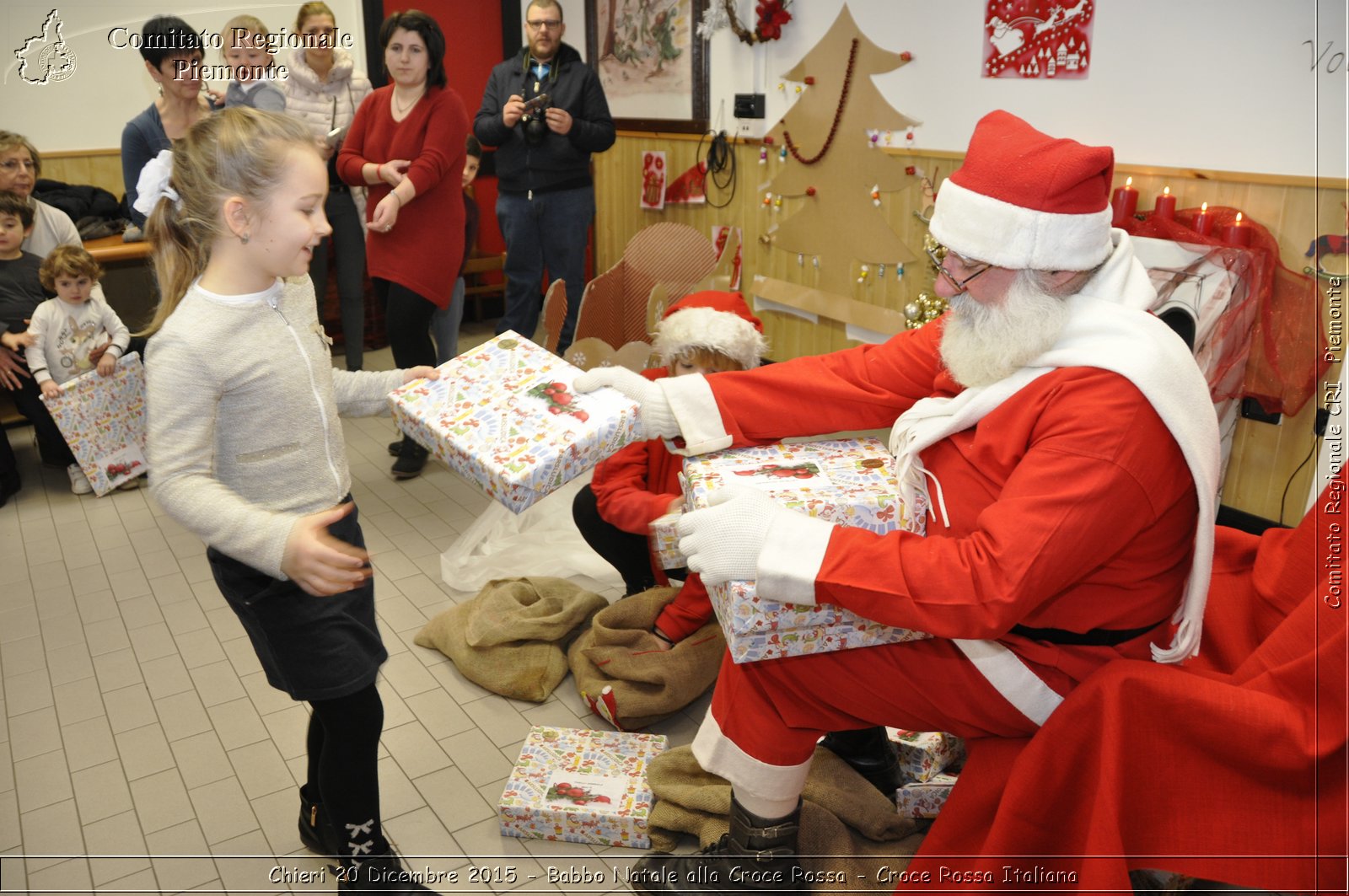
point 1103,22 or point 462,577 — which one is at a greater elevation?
point 1103,22

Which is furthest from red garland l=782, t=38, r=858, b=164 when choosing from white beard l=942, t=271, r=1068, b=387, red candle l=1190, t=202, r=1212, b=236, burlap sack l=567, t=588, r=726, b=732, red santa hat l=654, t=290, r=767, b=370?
white beard l=942, t=271, r=1068, b=387

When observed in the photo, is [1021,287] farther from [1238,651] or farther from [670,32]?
[670,32]

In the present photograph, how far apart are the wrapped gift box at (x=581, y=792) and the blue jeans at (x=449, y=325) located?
2.17 meters

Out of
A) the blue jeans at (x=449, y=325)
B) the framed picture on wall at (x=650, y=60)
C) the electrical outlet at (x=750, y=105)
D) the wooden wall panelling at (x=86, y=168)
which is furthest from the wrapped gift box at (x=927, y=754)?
the wooden wall panelling at (x=86, y=168)

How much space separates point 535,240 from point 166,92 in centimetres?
167

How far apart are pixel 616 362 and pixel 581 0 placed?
3.79 meters

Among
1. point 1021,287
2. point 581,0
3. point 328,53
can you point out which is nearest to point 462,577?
point 1021,287

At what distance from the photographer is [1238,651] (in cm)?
165

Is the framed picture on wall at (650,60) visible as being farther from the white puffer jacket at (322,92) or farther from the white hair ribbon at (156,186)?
the white hair ribbon at (156,186)

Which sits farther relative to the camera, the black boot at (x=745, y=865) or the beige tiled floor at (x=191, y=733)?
the beige tiled floor at (x=191, y=733)

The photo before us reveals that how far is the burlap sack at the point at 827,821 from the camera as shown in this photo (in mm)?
1831

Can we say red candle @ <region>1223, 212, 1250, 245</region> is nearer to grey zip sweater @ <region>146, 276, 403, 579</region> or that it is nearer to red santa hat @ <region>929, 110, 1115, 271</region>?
red santa hat @ <region>929, 110, 1115, 271</region>

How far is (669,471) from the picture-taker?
8.39ft

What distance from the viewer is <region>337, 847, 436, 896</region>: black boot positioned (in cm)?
176
